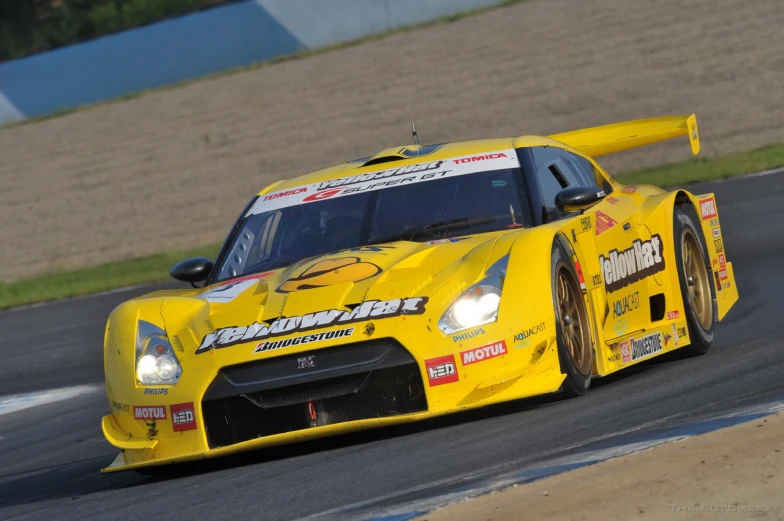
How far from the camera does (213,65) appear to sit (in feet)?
79.4

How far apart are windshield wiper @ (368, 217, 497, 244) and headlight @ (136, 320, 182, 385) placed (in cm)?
121

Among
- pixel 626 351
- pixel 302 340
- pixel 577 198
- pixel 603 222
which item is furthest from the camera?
pixel 603 222

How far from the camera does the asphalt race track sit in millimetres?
4672

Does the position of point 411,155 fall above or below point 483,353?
above

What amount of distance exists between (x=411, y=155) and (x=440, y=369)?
2.17 meters

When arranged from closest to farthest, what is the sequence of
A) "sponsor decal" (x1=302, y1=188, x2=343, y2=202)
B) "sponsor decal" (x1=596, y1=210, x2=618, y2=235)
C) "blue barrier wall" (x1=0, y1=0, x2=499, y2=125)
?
"sponsor decal" (x1=596, y1=210, x2=618, y2=235) → "sponsor decal" (x1=302, y1=188, x2=343, y2=202) → "blue barrier wall" (x1=0, y1=0, x2=499, y2=125)

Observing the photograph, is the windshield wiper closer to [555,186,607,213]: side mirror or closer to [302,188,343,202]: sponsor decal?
[555,186,607,213]: side mirror

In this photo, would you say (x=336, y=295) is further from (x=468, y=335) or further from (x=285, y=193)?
(x=285, y=193)

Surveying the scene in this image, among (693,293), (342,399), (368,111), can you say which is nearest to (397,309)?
(342,399)

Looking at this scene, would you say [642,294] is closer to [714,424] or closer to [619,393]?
[619,393]

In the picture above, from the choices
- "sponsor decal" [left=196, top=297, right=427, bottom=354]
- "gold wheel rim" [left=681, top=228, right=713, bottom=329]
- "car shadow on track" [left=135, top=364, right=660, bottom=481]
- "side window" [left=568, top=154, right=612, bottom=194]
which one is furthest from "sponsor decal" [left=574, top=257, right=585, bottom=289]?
"side window" [left=568, top=154, right=612, bottom=194]

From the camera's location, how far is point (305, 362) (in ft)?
17.6

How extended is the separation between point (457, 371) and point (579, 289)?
0.94m

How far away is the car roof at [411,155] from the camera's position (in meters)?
7.08
